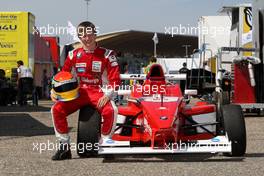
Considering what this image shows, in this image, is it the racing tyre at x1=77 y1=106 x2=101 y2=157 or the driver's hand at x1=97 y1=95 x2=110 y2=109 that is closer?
the racing tyre at x1=77 y1=106 x2=101 y2=157

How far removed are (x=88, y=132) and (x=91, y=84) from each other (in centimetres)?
72

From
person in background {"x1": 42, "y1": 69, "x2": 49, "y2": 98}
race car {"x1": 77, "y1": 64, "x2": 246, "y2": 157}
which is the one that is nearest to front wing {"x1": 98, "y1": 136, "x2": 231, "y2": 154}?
race car {"x1": 77, "y1": 64, "x2": 246, "y2": 157}

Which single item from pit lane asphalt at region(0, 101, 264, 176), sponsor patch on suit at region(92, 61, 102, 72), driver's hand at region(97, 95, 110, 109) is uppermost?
sponsor patch on suit at region(92, 61, 102, 72)

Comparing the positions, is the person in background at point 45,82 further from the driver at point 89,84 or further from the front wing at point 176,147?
the front wing at point 176,147

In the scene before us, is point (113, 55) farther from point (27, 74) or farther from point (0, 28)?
point (0, 28)

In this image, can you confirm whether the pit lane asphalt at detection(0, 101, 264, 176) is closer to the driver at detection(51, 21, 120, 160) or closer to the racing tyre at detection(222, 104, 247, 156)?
the racing tyre at detection(222, 104, 247, 156)

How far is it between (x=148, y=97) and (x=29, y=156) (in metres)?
1.77

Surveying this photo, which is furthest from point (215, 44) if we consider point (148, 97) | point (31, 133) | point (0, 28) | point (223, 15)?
point (148, 97)

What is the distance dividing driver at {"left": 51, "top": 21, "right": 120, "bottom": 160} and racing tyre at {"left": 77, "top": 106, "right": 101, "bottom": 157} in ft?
0.37

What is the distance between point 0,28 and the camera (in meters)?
23.7

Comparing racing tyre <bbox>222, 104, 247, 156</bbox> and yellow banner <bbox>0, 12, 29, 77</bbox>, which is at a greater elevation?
yellow banner <bbox>0, 12, 29, 77</bbox>

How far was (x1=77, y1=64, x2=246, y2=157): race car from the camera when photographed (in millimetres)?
7297

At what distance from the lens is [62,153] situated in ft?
24.7

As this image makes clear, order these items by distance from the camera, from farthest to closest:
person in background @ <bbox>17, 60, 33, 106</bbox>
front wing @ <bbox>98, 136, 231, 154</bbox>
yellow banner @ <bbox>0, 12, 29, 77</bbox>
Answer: yellow banner @ <bbox>0, 12, 29, 77</bbox>, person in background @ <bbox>17, 60, 33, 106</bbox>, front wing @ <bbox>98, 136, 231, 154</bbox>
